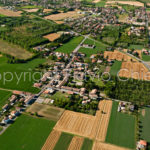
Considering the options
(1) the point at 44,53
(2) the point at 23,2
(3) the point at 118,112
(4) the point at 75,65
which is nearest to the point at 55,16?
(2) the point at 23,2

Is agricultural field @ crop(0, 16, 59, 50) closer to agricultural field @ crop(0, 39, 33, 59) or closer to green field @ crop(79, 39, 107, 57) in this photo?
agricultural field @ crop(0, 39, 33, 59)

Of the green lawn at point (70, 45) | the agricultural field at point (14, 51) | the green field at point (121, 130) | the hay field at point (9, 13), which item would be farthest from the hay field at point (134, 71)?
the hay field at point (9, 13)

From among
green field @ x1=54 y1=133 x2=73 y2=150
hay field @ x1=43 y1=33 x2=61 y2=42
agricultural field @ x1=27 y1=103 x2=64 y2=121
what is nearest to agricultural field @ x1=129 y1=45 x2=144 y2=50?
hay field @ x1=43 y1=33 x2=61 y2=42

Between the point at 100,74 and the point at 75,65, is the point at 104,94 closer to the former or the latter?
the point at 100,74

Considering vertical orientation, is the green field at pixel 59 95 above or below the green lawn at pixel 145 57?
below

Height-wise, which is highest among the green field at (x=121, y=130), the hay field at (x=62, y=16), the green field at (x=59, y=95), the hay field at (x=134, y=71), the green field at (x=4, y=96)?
the hay field at (x=62, y=16)

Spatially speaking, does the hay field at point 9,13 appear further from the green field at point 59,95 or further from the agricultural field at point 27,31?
the green field at point 59,95
